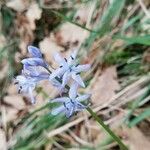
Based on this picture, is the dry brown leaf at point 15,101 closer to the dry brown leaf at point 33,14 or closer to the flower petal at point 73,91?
the dry brown leaf at point 33,14

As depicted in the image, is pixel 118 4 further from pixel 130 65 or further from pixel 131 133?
pixel 131 133

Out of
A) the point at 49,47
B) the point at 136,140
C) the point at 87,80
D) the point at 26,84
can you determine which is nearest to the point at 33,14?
the point at 49,47

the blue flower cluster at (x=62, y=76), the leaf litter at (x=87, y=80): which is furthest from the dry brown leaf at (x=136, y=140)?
the blue flower cluster at (x=62, y=76)

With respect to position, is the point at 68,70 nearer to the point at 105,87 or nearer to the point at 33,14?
the point at 105,87

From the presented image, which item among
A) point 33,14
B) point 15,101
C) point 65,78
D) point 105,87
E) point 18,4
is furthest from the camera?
point 18,4

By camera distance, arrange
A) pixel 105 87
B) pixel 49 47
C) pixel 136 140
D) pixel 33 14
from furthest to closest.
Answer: pixel 33 14 < pixel 49 47 < pixel 105 87 < pixel 136 140

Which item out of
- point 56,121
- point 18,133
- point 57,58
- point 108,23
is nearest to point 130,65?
point 108,23
